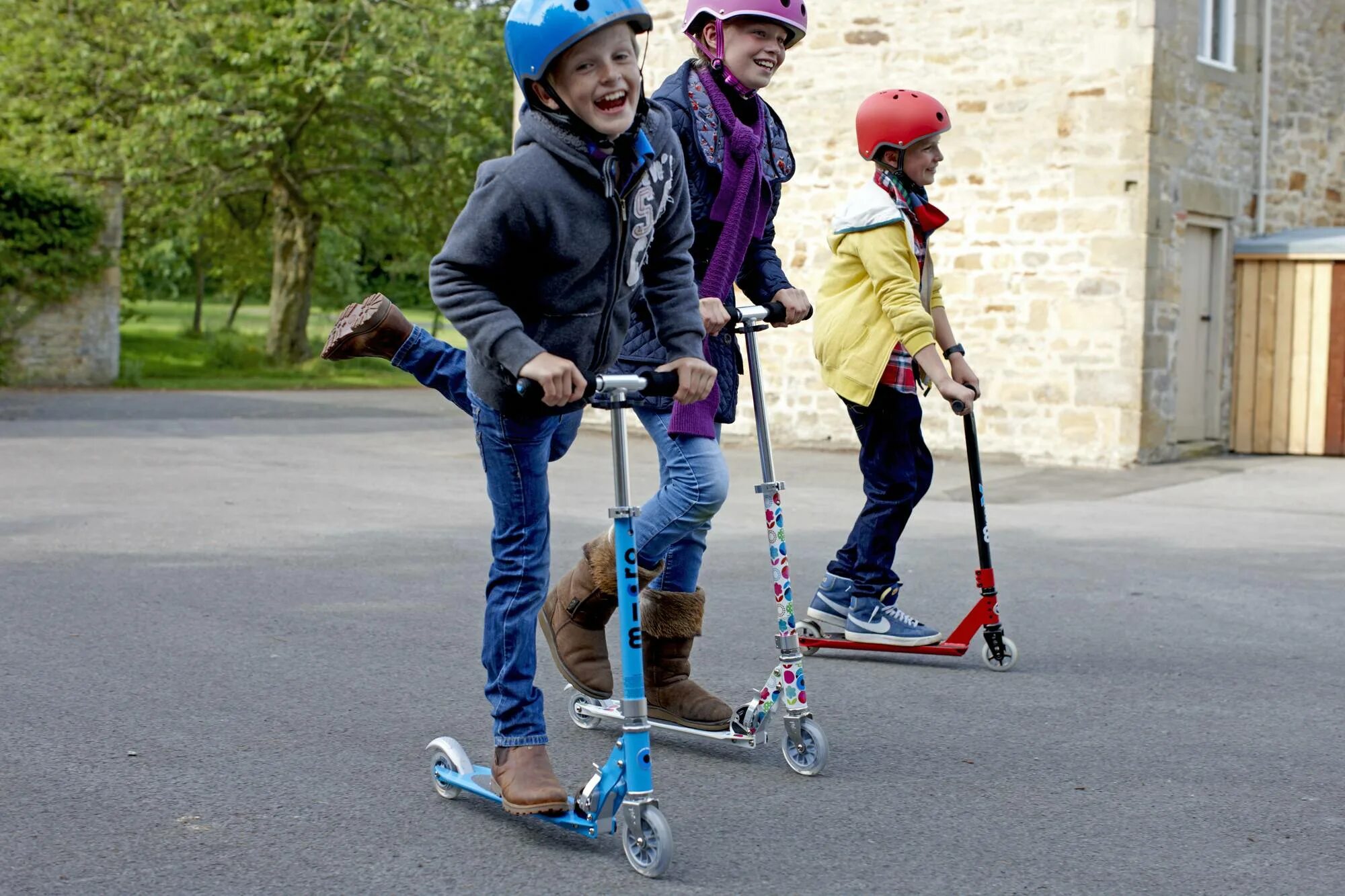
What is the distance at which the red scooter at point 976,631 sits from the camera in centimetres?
573

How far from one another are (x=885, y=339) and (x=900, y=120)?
2.53 ft

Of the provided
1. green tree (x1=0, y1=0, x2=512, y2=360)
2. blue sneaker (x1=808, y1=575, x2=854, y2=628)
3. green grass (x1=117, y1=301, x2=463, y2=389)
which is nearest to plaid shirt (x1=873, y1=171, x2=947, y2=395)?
blue sneaker (x1=808, y1=575, x2=854, y2=628)

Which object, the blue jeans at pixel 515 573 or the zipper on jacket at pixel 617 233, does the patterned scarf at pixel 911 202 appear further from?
the blue jeans at pixel 515 573

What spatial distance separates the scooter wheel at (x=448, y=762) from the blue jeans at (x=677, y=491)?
748 millimetres

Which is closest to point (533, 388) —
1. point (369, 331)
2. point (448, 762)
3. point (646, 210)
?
point (646, 210)

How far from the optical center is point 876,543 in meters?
5.91

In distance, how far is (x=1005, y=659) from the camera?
18.9ft

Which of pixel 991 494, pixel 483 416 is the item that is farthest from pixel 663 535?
pixel 991 494

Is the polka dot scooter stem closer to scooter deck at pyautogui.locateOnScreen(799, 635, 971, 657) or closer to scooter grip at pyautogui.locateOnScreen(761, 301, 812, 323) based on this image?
scooter grip at pyautogui.locateOnScreen(761, 301, 812, 323)

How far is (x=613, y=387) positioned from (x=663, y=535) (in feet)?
3.19

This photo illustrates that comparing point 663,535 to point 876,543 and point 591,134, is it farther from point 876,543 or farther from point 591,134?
point 876,543

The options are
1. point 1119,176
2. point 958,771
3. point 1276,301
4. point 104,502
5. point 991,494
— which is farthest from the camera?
point 1276,301

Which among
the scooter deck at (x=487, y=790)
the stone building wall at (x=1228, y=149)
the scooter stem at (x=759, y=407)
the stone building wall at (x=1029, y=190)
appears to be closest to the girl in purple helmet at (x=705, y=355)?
the scooter stem at (x=759, y=407)

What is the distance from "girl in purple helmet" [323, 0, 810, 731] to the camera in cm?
439
